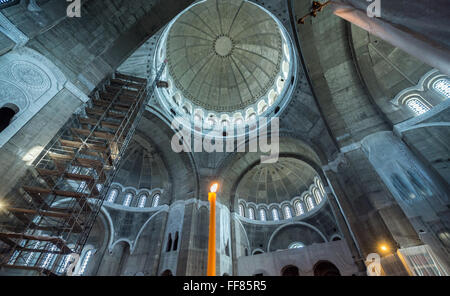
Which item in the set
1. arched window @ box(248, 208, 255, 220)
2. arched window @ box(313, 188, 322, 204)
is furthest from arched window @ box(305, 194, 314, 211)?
arched window @ box(248, 208, 255, 220)

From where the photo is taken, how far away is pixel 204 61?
72.0 ft

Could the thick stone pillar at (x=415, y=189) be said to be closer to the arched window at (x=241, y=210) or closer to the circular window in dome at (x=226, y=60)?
the circular window in dome at (x=226, y=60)

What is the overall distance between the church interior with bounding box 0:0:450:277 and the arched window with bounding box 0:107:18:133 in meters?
0.03

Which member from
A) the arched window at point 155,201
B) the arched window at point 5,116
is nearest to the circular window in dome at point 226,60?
the arched window at point 155,201

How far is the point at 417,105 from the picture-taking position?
34.0 feet

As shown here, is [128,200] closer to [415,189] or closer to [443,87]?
[415,189]

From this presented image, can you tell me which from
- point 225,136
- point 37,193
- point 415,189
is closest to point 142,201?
point 225,136

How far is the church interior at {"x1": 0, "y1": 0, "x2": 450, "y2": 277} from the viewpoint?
5.98m

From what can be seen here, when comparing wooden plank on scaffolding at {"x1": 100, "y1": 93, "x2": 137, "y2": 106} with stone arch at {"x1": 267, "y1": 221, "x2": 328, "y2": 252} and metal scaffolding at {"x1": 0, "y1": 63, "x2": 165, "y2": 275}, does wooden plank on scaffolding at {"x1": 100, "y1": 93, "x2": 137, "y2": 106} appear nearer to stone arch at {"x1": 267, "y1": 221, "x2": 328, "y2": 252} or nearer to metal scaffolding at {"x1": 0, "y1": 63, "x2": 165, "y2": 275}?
metal scaffolding at {"x1": 0, "y1": 63, "x2": 165, "y2": 275}

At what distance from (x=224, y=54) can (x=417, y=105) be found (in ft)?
58.8

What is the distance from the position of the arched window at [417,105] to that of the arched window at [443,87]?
83 cm

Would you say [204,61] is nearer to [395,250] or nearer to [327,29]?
[327,29]

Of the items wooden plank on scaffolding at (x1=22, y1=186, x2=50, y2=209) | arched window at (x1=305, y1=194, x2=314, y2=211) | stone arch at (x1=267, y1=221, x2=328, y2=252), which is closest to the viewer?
wooden plank on scaffolding at (x1=22, y1=186, x2=50, y2=209)

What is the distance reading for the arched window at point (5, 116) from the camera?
538 centimetres
